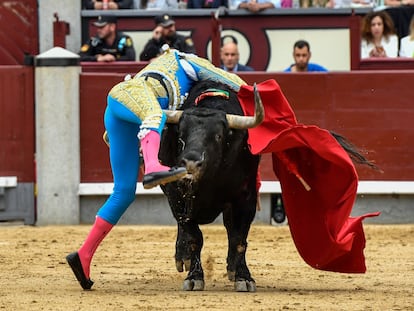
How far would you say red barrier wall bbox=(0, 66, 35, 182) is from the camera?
447 inches

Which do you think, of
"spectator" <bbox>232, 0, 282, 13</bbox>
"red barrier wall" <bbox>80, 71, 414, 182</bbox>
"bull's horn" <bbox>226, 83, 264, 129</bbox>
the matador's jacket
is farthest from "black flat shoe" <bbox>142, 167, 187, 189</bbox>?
"spectator" <bbox>232, 0, 282, 13</bbox>

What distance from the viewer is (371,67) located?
38.2 ft

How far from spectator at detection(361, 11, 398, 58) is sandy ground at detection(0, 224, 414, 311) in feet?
5.69

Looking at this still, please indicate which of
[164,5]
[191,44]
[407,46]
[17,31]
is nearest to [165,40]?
[191,44]

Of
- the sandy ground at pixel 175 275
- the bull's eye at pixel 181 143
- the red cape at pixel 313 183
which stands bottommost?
the sandy ground at pixel 175 275

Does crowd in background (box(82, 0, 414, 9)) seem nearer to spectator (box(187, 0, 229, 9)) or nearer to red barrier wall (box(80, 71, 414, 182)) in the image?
spectator (box(187, 0, 229, 9))

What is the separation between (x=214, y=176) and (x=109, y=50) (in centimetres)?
511

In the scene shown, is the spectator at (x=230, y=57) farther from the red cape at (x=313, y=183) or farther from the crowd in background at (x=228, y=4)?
the red cape at (x=313, y=183)

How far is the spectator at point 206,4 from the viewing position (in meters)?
12.6

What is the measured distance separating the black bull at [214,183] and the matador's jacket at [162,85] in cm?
7

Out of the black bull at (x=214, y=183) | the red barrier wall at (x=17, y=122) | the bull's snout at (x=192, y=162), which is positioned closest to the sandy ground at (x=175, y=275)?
the black bull at (x=214, y=183)

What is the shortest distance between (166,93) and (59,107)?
433cm

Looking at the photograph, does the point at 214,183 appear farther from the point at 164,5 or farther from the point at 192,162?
the point at 164,5

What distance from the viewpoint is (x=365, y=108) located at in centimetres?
1129
